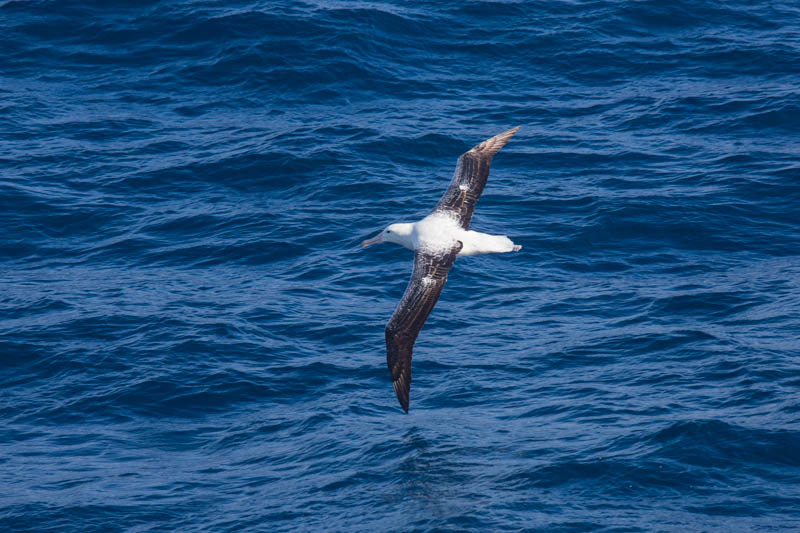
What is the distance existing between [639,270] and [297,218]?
820cm

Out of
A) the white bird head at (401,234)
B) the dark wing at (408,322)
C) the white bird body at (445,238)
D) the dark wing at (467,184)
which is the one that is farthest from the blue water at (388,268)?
Result: the dark wing at (467,184)

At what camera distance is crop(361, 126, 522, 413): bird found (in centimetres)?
1956

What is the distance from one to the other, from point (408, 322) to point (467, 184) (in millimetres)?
4243

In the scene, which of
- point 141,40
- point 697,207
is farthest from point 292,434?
point 141,40

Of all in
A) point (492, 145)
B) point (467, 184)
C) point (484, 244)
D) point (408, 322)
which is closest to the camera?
point (408, 322)

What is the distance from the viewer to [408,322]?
19.6 m

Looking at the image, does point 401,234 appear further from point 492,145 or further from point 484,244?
point 492,145

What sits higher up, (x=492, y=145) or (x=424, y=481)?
(x=492, y=145)

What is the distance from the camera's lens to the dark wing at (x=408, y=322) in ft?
64.0

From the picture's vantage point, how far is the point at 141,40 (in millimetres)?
37469

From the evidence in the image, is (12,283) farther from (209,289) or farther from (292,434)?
(292,434)

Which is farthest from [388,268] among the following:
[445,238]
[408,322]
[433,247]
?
[408,322]

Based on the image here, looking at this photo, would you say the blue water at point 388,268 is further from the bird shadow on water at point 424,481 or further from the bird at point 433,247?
the bird at point 433,247

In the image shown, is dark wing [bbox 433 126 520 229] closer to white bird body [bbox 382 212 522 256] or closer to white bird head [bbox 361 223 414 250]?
white bird body [bbox 382 212 522 256]
